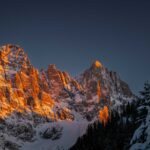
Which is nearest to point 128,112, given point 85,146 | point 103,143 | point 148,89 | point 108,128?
point 108,128

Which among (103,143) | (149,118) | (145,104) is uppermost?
(103,143)

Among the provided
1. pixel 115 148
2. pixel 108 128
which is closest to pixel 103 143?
pixel 115 148

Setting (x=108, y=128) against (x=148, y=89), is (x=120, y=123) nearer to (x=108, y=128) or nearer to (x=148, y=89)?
(x=108, y=128)

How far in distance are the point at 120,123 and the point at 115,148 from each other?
4802cm

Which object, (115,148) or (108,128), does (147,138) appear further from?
(108,128)

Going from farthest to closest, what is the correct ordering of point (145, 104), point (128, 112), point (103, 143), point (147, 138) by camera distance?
point (128, 112) → point (103, 143) → point (145, 104) → point (147, 138)

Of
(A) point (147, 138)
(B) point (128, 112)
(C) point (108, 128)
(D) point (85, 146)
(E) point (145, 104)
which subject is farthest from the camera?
(B) point (128, 112)

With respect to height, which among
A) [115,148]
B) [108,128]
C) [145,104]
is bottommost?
[145,104]

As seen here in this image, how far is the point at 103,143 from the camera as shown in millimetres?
111000

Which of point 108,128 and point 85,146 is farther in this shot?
point 108,128

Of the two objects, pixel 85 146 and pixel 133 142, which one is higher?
pixel 85 146

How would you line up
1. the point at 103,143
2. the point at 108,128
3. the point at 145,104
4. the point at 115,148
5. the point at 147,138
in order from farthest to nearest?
the point at 108,128 < the point at 103,143 < the point at 115,148 < the point at 145,104 < the point at 147,138

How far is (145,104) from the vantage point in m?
16.3

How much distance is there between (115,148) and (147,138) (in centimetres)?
7744
